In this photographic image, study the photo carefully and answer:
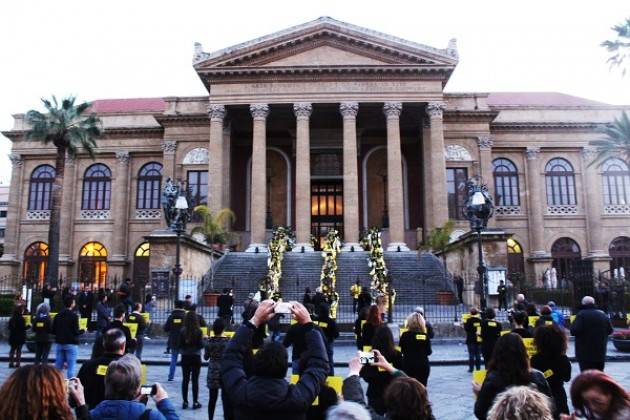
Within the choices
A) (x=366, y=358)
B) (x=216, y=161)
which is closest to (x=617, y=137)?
(x=216, y=161)

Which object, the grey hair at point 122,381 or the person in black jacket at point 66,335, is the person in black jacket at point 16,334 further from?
the grey hair at point 122,381

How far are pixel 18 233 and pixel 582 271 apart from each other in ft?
123

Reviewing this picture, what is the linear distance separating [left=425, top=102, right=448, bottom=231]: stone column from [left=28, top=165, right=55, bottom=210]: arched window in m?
27.7

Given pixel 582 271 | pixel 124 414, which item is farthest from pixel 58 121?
pixel 124 414

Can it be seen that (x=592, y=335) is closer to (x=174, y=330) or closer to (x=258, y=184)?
(x=174, y=330)

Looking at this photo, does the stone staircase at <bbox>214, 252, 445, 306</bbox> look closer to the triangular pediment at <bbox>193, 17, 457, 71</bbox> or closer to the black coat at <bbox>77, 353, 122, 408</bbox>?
the triangular pediment at <bbox>193, 17, 457, 71</bbox>

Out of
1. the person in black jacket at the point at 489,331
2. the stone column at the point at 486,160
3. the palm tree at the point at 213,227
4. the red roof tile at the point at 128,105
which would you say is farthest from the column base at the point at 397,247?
the person in black jacket at the point at 489,331

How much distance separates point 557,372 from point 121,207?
38.9m

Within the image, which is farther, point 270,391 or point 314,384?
point 314,384

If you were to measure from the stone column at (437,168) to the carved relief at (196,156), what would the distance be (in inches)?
611

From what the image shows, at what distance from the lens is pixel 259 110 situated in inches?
1374

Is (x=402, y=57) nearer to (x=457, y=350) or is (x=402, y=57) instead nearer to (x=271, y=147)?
(x=271, y=147)

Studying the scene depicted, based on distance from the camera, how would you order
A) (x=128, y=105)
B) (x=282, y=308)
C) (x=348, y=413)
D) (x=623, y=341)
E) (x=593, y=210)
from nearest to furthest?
(x=348, y=413)
(x=282, y=308)
(x=623, y=341)
(x=593, y=210)
(x=128, y=105)

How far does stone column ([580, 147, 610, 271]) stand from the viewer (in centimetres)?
3919
